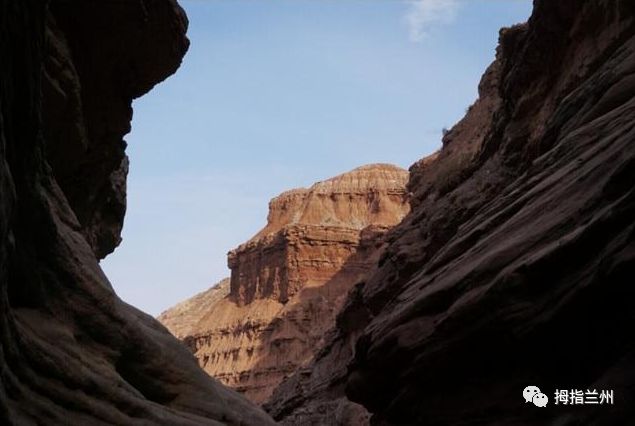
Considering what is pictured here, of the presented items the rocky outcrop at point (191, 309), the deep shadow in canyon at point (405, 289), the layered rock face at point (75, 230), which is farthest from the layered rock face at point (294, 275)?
the deep shadow in canyon at point (405, 289)

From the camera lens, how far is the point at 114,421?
11078 millimetres

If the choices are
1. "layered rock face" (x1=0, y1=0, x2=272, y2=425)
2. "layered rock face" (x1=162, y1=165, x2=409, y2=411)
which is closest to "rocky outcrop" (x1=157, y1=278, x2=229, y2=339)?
"layered rock face" (x1=162, y1=165, x2=409, y2=411)

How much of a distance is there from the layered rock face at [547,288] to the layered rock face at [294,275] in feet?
154

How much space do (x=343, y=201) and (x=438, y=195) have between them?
178ft

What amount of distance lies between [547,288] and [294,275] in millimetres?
67779

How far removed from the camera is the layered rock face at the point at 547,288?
34.9 feet

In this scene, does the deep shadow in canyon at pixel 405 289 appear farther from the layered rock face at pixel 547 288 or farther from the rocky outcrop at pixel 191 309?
the rocky outcrop at pixel 191 309

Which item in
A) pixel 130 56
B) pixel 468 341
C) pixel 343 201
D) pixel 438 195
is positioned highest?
pixel 343 201

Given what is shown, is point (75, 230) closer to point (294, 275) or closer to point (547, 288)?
point (547, 288)

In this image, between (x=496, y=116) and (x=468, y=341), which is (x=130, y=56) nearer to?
(x=468, y=341)

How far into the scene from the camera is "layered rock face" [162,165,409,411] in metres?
71.2

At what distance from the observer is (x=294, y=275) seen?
79.1m

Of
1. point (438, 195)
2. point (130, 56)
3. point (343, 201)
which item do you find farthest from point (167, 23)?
point (343, 201)

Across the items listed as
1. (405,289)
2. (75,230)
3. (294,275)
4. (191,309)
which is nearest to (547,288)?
(405,289)
